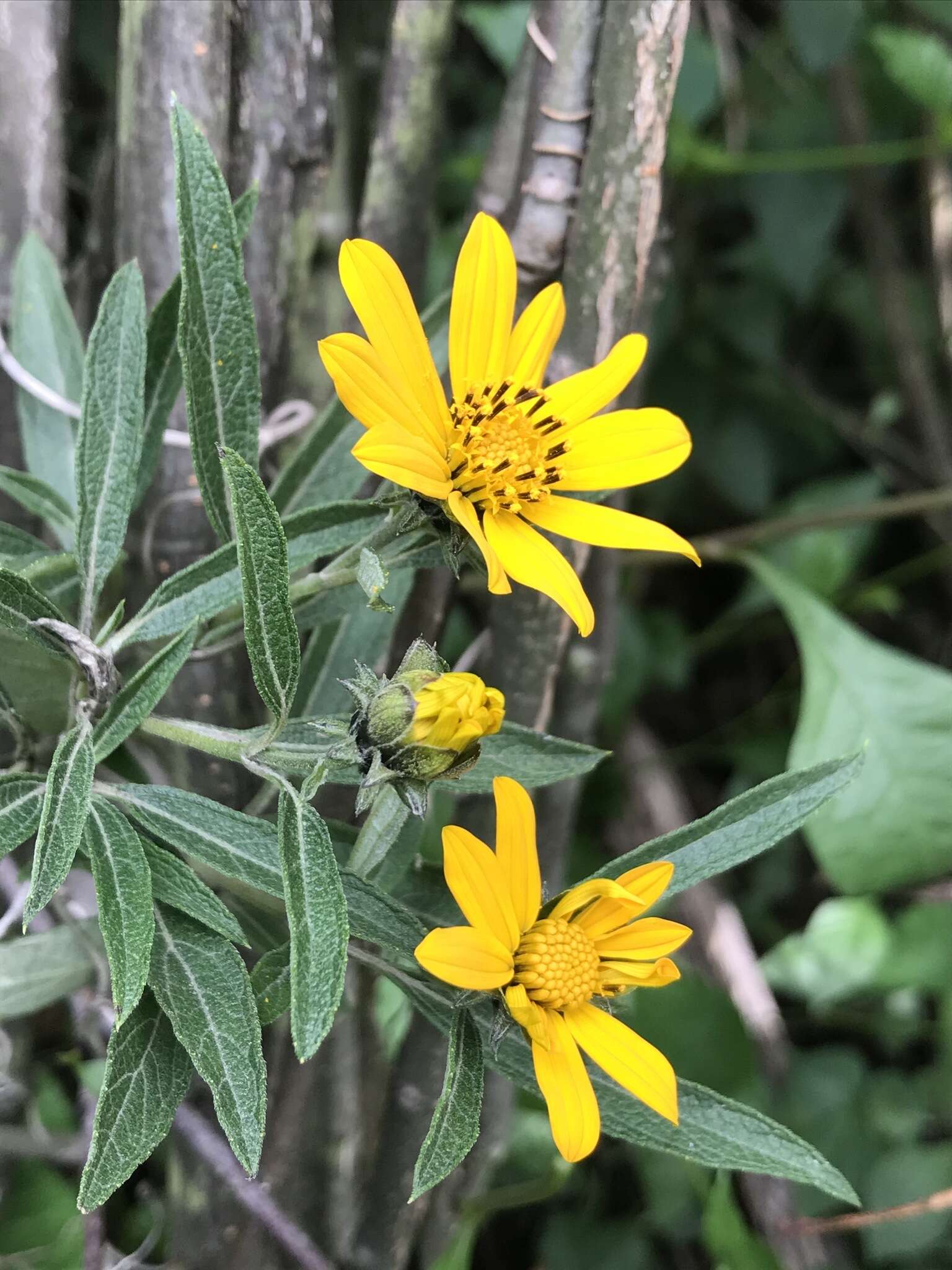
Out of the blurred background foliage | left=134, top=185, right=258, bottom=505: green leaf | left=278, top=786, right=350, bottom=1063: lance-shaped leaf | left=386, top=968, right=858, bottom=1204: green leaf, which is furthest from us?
the blurred background foliage

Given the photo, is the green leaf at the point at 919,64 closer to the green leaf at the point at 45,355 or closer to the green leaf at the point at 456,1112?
the green leaf at the point at 45,355

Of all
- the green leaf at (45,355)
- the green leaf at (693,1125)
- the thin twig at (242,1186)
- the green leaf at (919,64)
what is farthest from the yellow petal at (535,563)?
the green leaf at (919,64)

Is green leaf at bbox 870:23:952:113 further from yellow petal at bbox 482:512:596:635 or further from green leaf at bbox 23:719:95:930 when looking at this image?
green leaf at bbox 23:719:95:930

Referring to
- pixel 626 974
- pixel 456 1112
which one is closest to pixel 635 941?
pixel 626 974

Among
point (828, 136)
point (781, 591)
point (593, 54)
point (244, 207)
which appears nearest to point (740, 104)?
point (828, 136)

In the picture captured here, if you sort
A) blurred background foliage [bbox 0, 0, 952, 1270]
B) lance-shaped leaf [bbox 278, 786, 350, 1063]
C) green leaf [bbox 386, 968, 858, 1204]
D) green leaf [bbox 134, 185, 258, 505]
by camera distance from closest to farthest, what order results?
lance-shaped leaf [bbox 278, 786, 350, 1063], green leaf [bbox 386, 968, 858, 1204], green leaf [bbox 134, 185, 258, 505], blurred background foliage [bbox 0, 0, 952, 1270]

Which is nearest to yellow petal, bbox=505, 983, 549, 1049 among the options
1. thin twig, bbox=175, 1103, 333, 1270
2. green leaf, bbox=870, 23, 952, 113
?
thin twig, bbox=175, 1103, 333, 1270
